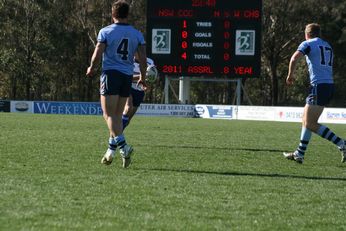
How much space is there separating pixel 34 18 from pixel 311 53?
49509 mm

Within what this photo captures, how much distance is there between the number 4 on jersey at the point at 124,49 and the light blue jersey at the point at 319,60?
2.66m

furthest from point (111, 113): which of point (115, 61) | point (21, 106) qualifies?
point (21, 106)

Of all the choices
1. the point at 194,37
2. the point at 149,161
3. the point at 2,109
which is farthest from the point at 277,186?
the point at 2,109

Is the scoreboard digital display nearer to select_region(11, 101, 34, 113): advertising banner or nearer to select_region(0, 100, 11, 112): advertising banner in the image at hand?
select_region(11, 101, 34, 113): advertising banner

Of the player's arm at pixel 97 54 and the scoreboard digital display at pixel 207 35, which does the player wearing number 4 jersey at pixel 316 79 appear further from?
the scoreboard digital display at pixel 207 35

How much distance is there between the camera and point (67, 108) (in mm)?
40344

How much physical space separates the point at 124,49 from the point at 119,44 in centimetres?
9

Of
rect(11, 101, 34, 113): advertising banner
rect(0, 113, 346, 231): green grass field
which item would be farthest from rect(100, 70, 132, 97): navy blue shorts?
rect(11, 101, 34, 113): advertising banner

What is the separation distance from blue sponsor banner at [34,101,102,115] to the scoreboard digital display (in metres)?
8.33

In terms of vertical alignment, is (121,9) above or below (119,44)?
above

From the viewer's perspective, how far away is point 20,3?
57312 mm

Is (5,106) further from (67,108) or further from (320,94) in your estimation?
(320,94)

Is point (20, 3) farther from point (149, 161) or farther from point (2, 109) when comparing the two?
point (149, 161)

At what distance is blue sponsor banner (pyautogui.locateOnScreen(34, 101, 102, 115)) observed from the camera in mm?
40000
